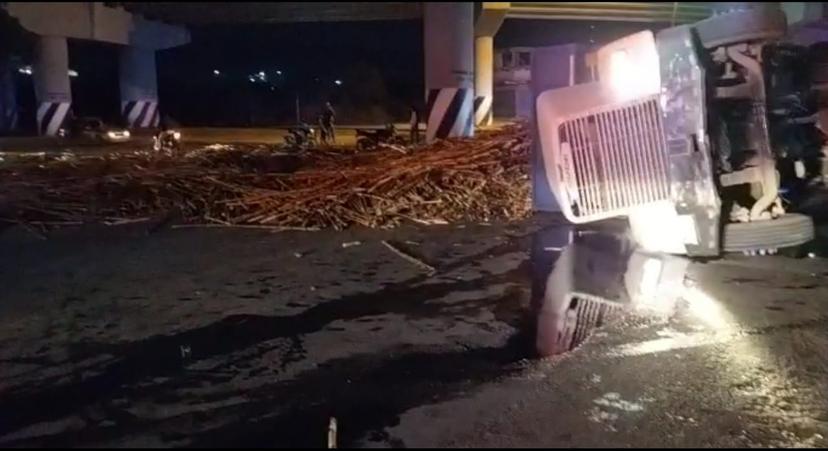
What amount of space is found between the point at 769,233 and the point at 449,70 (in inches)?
536

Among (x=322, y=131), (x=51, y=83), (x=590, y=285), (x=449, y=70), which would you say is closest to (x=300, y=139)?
(x=322, y=131)

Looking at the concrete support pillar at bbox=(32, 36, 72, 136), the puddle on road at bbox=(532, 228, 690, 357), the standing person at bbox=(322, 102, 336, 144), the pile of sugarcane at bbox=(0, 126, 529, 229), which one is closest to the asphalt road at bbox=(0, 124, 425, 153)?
the standing person at bbox=(322, 102, 336, 144)

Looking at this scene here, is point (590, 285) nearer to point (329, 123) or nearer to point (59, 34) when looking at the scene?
point (329, 123)

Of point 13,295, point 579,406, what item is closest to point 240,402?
point 579,406

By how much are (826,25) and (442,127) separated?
35.1ft

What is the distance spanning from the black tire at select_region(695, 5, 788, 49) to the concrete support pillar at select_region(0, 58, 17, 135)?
3795 centimetres

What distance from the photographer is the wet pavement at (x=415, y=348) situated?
3705 millimetres

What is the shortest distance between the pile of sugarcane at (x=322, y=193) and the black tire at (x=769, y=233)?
10.7 ft

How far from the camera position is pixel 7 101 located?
131 ft

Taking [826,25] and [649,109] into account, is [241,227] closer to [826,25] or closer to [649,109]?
[649,109]

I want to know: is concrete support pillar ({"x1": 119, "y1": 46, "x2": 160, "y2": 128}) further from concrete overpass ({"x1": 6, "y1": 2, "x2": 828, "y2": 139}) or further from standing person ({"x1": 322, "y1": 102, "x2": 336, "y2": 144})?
standing person ({"x1": 322, "y1": 102, "x2": 336, "y2": 144})

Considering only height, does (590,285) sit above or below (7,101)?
below

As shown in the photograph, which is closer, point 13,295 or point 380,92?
point 13,295

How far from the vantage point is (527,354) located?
4.67 m
